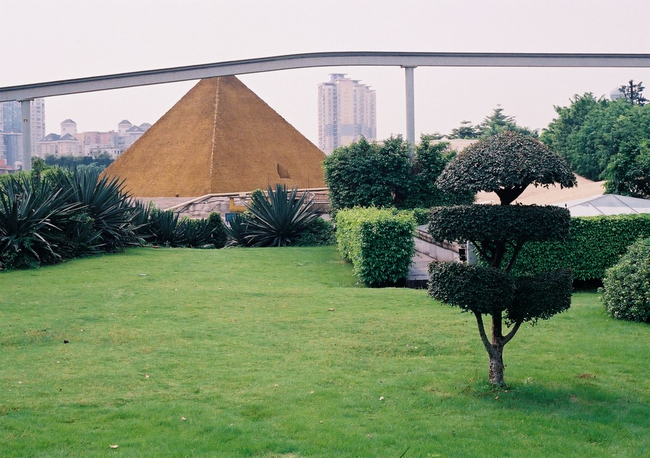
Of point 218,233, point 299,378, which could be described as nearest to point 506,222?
point 299,378

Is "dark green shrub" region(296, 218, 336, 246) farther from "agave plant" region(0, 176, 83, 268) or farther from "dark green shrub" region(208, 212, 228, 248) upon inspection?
"agave plant" region(0, 176, 83, 268)

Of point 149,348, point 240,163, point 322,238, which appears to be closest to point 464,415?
point 149,348

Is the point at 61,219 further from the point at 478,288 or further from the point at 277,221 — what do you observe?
the point at 478,288

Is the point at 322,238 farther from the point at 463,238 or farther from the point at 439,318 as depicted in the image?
the point at 463,238

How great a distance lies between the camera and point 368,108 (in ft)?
483

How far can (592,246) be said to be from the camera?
12383 millimetres

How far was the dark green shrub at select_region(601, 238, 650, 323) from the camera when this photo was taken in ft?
28.7

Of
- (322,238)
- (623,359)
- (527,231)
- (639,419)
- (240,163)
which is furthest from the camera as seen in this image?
(240,163)

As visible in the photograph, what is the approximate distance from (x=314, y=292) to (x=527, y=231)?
18.3 feet

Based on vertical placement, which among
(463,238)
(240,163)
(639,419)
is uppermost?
(240,163)

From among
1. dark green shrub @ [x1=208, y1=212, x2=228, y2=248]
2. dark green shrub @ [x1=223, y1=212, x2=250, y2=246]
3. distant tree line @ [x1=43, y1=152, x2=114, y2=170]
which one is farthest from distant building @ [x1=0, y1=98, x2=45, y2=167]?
dark green shrub @ [x1=223, y1=212, x2=250, y2=246]

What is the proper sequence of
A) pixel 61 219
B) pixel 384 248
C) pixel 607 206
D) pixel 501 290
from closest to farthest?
pixel 501 290 → pixel 384 248 → pixel 61 219 → pixel 607 206

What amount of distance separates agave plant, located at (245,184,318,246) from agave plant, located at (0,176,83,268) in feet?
20.1

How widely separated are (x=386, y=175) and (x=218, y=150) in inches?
1249
